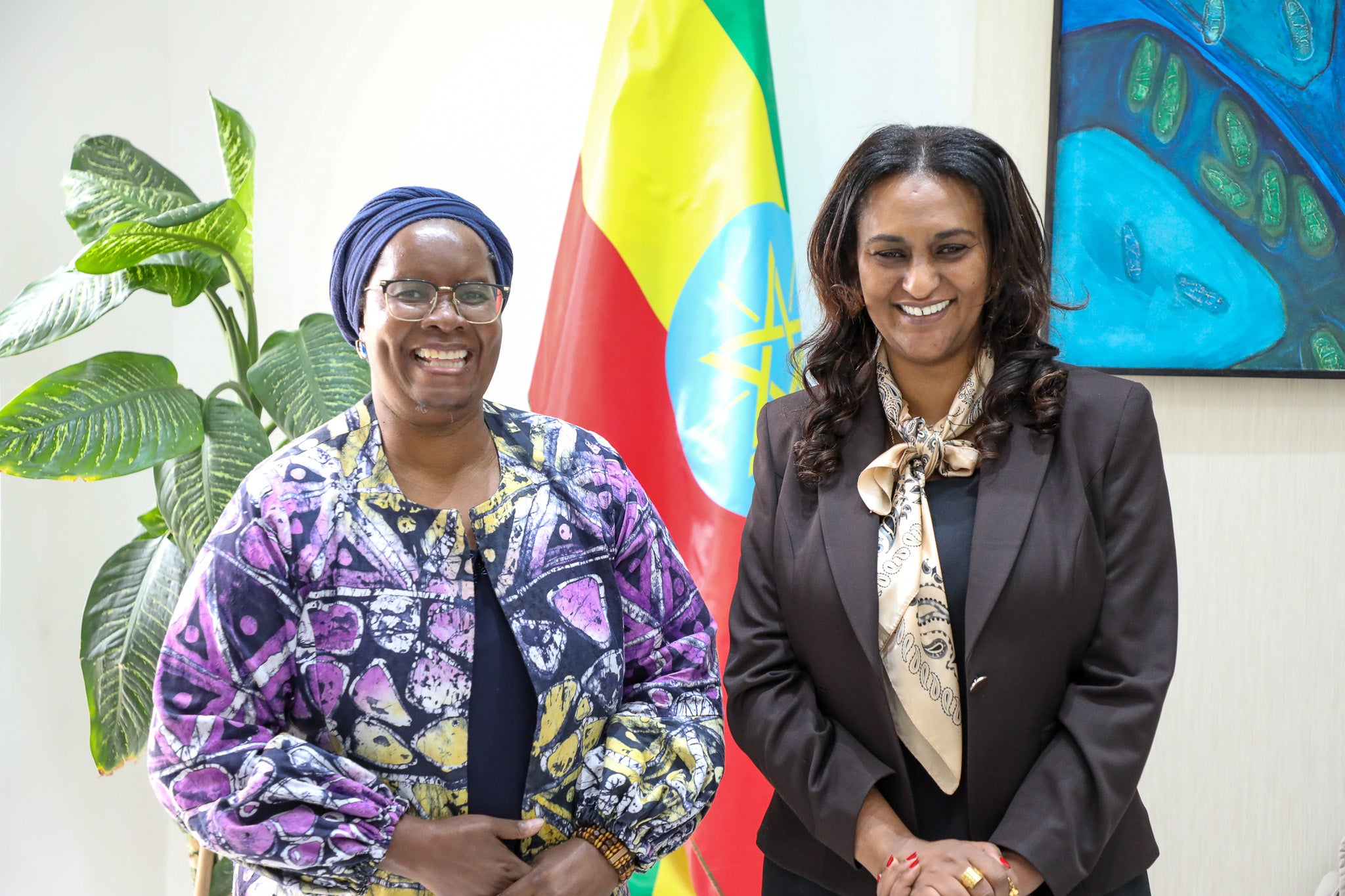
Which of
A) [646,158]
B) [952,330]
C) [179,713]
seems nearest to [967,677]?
[952,330]

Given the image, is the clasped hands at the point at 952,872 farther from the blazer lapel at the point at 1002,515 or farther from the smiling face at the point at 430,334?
the smiling face at the point at 430,334

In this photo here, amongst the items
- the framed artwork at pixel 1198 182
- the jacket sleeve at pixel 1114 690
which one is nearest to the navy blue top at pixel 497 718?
the jacket sleeve at pixel 1114 690

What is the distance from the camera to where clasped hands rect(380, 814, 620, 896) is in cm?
109

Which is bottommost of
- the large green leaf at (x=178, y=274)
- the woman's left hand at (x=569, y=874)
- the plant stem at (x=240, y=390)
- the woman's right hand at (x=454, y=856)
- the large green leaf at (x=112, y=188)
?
the woman's left hand at (x=569, y=874)

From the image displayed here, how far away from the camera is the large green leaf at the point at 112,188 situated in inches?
74.0

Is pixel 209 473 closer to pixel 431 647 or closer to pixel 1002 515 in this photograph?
pixel 431 647

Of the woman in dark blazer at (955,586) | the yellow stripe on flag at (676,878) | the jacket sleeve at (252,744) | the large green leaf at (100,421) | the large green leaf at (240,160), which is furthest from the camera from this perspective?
the yellow stripe on flag at (676,878)

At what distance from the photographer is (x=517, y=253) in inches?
96.6

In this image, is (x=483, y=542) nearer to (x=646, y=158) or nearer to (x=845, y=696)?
(x=845, y=696)

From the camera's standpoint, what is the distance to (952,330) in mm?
1362

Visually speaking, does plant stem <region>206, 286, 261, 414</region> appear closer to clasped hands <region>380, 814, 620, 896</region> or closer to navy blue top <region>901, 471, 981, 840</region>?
clasped hands <region>380, 814, 620, 896</region>

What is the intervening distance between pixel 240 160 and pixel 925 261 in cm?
132

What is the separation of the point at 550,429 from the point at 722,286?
859 millimetres

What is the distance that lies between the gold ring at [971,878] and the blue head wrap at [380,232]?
0.89m
